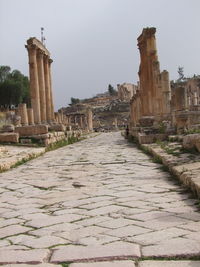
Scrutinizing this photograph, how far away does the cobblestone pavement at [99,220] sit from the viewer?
3168 millimetres

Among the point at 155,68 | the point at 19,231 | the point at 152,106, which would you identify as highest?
the point at 155,68

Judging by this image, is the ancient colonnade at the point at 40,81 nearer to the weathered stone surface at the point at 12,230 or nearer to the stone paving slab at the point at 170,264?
the weathered stone surface at the point at 12,230

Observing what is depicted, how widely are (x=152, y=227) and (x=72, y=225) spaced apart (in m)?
0.87

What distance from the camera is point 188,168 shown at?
20.8 ft

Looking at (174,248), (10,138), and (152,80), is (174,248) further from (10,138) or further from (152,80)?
(152,80)

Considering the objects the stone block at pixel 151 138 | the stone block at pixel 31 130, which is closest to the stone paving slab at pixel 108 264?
the stone block at pixel 151 138

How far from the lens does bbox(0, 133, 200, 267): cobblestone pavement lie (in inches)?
125

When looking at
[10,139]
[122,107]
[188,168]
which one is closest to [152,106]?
[10,139]

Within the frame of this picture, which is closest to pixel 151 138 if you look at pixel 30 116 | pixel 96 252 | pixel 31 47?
pixel 96 252

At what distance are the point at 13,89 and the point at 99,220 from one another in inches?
2382

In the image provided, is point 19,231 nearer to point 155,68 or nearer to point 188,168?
point 188,168

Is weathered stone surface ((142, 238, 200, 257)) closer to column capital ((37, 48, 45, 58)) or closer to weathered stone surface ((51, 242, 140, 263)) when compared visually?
weathered stone surface ((51, 242, 140, 263))

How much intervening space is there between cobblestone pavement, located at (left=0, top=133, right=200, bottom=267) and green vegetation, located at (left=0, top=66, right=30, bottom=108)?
57.0 metres

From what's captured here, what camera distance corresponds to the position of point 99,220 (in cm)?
423
